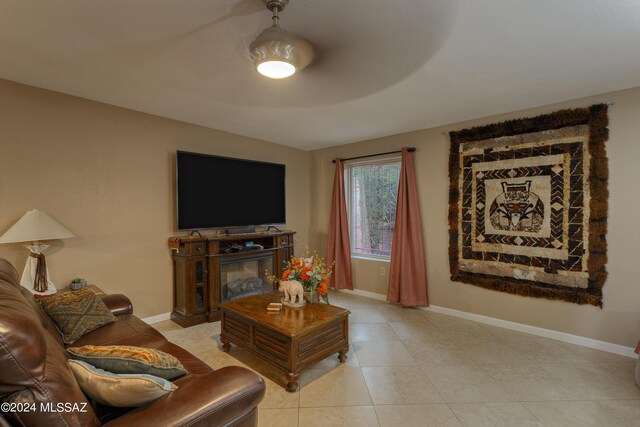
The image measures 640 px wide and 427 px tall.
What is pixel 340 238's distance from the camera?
4.74 metres

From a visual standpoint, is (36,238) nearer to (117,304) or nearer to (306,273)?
(117,304)

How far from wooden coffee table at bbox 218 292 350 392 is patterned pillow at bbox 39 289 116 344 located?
0.91m

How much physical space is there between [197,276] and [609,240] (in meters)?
4.15

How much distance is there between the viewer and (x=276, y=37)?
1.58 m

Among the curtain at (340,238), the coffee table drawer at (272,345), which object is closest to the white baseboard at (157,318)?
the coffee table drawer at (272,345)

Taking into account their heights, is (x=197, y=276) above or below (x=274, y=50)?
below

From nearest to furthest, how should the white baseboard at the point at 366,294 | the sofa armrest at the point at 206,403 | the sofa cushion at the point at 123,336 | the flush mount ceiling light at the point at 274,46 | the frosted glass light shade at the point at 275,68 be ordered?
the sofa armrest at the point at 206,403 → the flush mount ceiling light at the point at 274,46 → the frosted glass light shade at the point at 275,68 → the sofa cushion at the point at 123,336 → the white baseboard at the point at 366,294

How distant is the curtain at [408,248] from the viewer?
12.7ft

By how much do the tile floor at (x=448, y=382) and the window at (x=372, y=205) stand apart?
5.07 feet

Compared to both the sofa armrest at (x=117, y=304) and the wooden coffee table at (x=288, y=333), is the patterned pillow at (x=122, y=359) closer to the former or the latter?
the wooden coffee table at (x=288, y=333)

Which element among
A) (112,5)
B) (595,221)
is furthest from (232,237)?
(595,221)

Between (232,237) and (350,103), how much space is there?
205 cm

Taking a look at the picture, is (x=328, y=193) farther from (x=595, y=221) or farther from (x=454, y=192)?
(x=595, y=221)

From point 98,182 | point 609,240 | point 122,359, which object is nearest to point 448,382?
point 609,240
